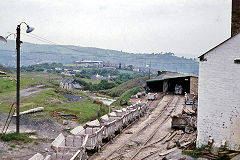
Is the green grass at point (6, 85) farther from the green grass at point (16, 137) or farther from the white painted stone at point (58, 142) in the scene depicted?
the white painted stone at point (58, 142)

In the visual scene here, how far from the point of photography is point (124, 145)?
18.9 m

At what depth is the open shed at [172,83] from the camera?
140 feet

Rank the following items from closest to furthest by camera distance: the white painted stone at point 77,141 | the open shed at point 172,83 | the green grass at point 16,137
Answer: the white painted stone at point 77,141
the green grass at point 16,137
the open shed at point 172,83

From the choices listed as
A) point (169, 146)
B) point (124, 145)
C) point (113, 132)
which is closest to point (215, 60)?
point (169, 146)

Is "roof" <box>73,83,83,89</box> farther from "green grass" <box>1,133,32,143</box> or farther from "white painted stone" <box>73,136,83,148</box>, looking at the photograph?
"white painted stone" <box>73,136,83,148</box>

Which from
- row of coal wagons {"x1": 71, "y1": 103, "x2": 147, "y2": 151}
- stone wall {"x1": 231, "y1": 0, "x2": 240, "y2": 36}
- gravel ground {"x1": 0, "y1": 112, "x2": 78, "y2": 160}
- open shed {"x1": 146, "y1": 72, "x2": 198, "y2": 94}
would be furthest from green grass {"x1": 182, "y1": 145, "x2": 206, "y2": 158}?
open shed {"x1": 146, "y1": 72, "x2": 198, "y2": 94}

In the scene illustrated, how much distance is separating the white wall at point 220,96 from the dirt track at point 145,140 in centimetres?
Result: 326

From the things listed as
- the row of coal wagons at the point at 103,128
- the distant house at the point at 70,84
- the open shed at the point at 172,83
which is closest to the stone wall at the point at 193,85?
the open shed at the point at 172,83

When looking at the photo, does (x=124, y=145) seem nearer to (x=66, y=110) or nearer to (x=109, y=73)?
(x=66, y=110)

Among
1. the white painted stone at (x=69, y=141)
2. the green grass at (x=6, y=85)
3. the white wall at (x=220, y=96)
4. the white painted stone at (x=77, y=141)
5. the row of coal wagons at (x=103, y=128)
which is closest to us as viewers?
the white wall at (x=220, y=96)

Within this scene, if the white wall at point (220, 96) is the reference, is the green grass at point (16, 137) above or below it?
below

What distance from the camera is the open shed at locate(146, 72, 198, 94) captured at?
4253 centimetres

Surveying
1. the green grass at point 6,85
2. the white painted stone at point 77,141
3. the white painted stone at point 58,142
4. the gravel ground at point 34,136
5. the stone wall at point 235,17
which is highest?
the stone wall at point 235,17

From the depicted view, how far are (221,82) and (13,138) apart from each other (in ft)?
39.7
